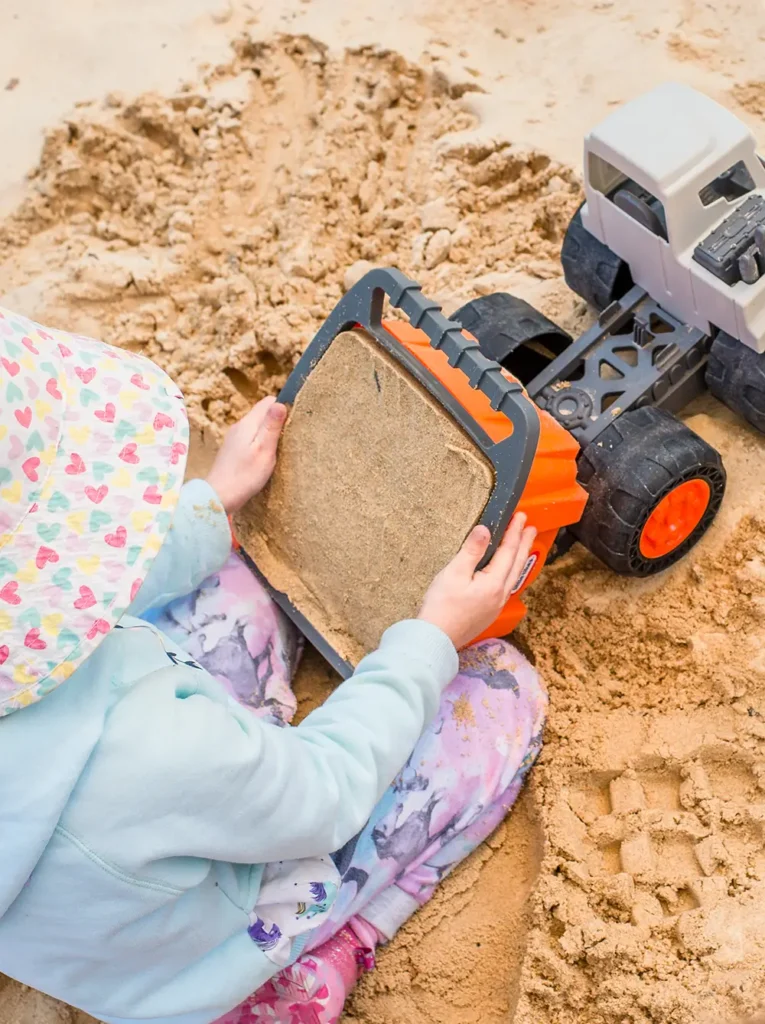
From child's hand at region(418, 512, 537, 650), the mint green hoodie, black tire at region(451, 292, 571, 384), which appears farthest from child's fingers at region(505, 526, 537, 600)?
black tire at region(451, 292, 571, 384)

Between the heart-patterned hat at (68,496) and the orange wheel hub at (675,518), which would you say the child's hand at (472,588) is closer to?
the orange wheel hub at (675,518)

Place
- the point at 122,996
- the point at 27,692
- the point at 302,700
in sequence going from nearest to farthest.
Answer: the point at 27,692
the point at 122,996
the point at 302,700

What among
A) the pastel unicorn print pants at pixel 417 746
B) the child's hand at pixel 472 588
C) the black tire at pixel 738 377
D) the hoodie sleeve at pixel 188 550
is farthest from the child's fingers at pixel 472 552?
the black tire at pixel 738 377

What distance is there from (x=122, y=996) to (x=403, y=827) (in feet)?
1.07

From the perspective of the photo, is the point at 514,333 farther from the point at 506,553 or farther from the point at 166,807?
the point at 166,807

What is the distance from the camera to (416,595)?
1173 mm

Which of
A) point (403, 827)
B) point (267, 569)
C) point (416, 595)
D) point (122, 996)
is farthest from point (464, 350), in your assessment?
A: point (122, 996)

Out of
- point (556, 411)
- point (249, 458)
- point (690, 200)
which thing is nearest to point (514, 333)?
point (556, 411)

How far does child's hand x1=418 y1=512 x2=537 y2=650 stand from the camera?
109 centimetres

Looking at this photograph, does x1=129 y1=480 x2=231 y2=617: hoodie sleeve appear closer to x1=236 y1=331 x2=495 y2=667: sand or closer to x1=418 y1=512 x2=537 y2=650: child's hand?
x1=236 y1=331 x2=495 y2=667: sand

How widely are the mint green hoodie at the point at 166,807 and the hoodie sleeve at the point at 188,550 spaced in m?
0.19

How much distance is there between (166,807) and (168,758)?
42mm

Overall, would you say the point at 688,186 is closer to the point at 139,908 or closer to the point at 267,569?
the point at 267,569

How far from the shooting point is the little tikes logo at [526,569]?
118cm
